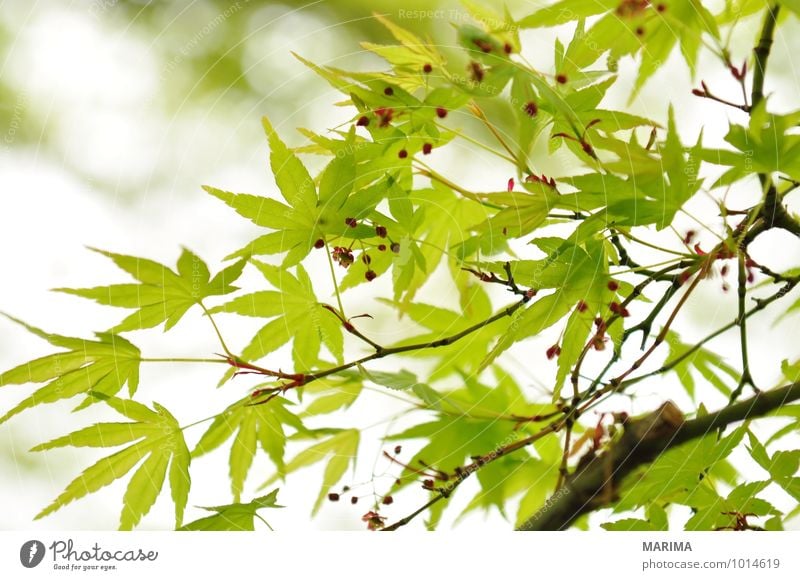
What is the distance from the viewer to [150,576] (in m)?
0.47

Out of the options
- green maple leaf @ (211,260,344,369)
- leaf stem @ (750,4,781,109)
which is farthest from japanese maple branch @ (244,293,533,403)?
leaf stem @ (750,4,781,109)

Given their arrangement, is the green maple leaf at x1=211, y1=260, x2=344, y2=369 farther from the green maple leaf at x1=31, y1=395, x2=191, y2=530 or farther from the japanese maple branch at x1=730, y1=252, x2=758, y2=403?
the japanese maple branch at x1=730, y1=252, x2=758, y2=403

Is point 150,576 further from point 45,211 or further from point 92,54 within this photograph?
point 92,54

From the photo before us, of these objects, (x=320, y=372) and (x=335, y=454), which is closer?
(x=320, y=372)

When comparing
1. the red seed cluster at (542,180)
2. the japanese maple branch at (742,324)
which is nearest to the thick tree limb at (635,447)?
the japanese maple branch at (742,324)

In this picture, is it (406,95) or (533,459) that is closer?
(406,95)

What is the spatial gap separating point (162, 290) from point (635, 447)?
264mm

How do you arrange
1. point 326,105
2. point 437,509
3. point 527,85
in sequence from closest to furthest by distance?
point 527,85 → point 437,509 → point 326,105

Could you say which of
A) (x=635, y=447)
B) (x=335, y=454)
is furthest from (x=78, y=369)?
(x=635, y=447)

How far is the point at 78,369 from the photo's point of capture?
1.37 ft

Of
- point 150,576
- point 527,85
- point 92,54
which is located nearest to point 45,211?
point 92,54

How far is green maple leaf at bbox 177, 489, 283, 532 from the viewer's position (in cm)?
41

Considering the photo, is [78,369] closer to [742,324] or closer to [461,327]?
[461,327]

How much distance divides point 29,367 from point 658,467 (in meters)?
0.35
